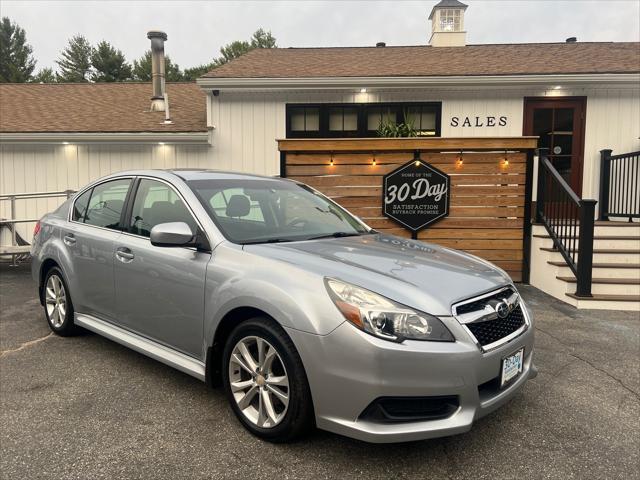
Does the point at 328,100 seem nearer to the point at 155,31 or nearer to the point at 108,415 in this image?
the point at 155,31

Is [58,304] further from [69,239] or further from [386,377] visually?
[386,377]

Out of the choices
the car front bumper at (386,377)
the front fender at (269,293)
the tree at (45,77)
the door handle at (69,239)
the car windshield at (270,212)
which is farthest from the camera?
the tree at (45,77)

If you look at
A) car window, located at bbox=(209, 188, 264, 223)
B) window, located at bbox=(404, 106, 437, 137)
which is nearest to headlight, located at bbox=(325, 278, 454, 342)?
car window, located at bbox=(209, 188, 264, 223)

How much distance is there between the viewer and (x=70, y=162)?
10148 millimetres

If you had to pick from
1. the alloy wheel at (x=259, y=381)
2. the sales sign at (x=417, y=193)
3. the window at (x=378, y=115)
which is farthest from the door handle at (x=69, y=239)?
the window at (x=378, y=115)

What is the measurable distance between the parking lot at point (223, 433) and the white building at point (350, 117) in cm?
647

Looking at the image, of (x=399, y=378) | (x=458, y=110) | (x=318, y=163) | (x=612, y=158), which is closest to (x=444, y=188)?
(x=318, y=163)

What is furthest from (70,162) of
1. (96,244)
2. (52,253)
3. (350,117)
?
(96,244)

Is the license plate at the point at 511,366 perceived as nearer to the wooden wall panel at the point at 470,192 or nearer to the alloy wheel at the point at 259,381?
the alloy wheel at the point at 259,381

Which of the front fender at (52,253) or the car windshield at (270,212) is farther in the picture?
the front fender at (52,253)

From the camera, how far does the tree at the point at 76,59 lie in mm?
50312

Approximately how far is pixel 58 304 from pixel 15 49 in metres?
64.2

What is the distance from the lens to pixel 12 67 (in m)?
49.2

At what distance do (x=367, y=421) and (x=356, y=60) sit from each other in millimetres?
10219
